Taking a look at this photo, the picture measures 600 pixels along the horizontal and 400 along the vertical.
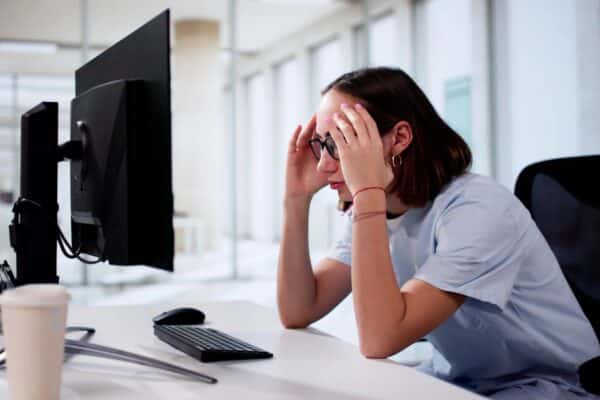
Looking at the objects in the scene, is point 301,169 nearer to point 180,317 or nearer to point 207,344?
point 180,317

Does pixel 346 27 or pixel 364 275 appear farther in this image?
pixel 346 27

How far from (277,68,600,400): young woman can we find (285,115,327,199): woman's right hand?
0.07 feet

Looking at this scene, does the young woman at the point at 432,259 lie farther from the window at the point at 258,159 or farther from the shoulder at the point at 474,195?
the window at the point at 258,159

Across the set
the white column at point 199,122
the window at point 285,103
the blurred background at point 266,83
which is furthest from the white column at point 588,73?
the window at point 285,103

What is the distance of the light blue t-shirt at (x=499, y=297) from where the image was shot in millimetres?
1201

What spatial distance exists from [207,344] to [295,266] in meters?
0.42

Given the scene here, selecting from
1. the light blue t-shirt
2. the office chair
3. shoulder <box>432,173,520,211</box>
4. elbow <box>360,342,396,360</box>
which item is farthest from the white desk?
the office chair

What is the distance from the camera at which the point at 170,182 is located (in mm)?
1006

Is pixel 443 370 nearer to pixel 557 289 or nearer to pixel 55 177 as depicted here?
pixel 557 289

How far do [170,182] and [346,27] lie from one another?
6164 millimetres

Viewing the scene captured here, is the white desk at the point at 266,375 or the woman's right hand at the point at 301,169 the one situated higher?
the woman's right hand at the point at 301,169

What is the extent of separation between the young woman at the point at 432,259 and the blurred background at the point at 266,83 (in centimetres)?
286

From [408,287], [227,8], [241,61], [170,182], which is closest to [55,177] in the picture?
[170,182]

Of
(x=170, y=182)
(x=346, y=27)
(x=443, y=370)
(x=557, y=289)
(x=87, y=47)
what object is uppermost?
(x=346, y=27)
